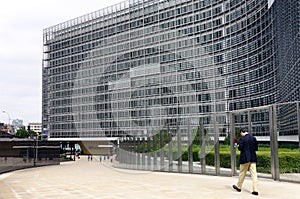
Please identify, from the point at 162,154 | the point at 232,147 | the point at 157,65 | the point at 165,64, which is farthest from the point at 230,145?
the point at 157,65

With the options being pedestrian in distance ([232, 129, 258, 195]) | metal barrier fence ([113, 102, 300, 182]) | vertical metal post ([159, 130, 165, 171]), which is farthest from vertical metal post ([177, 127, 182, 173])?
pedestrian in distance ([232, 129, 258, 195])

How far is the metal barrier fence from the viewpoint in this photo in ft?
50.1

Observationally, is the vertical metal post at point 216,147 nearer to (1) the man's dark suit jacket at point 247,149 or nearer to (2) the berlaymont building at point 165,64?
(1) the man's dark suit jacket at point 247,149

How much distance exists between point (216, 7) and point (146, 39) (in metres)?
19.7

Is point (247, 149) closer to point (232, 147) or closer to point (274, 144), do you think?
point (274, 144)

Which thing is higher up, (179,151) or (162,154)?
(179,151)

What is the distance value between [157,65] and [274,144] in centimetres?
7243

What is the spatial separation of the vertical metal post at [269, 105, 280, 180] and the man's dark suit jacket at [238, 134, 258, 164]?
11.9ft

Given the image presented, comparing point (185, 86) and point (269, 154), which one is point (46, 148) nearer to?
point (185, 86)

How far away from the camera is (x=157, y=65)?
87.4 meters

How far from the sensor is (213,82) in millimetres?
75375

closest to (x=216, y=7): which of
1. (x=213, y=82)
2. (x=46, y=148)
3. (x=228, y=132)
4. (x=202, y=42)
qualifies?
(x=202, y=42)

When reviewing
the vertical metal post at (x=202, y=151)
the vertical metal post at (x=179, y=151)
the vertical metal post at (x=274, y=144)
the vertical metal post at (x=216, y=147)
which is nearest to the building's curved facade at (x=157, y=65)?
the vertical metal post at (x=179, y=151)

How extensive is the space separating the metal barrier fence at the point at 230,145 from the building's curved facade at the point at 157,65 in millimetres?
31674
